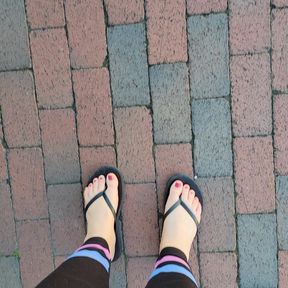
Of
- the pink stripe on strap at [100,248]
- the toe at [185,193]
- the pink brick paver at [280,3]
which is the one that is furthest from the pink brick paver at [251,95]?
the pink stripe on strap at [100,248]

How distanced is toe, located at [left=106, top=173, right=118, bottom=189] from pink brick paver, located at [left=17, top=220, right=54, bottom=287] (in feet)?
1.33

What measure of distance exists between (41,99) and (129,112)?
18.0 inches

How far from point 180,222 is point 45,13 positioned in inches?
49.2

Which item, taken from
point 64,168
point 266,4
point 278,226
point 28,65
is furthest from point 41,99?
point 278,226

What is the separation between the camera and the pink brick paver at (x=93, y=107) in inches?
93.7

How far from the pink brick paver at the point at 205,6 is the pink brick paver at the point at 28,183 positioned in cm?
105

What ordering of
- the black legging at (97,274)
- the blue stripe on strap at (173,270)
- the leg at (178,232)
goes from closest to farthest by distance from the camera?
the black legging at (97,274), the blue stripe on strap at (173,270), the leg at (178,232)

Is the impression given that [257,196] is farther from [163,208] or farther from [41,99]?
[41,99]

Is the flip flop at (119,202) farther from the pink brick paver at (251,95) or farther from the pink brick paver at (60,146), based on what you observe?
the pink brick paver at (251,95)

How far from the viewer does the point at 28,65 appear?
2398 mm

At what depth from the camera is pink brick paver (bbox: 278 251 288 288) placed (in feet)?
7.97

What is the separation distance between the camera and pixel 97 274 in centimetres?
205

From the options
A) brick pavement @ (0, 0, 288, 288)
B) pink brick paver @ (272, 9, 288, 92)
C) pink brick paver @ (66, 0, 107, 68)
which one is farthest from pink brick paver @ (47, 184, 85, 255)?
pink brick paver @ (272, 9, 288, 92)

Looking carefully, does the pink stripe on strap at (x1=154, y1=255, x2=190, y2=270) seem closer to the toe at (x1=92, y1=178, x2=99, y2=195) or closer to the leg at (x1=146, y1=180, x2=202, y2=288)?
the leg at (x1=146, y1=180, x2=202, y2=288)
